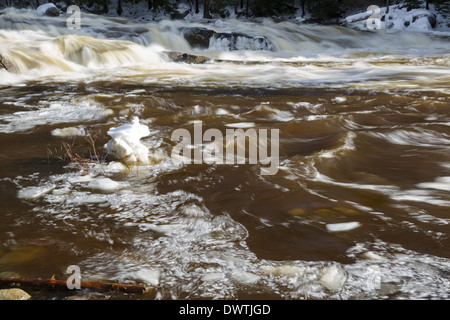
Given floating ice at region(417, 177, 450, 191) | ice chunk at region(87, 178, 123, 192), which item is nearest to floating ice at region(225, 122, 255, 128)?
ice chunk at region(87, 178, 123, 192)

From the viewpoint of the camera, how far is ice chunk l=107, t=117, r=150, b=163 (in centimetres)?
325

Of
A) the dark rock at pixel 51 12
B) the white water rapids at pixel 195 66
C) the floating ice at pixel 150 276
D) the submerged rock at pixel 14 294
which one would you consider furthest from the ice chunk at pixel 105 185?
the dark rock at pixel 51 12

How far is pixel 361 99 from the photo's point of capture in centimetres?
625

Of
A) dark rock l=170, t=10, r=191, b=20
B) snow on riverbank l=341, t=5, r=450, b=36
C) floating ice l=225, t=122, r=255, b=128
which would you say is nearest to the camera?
floating ice l=225, t=122, r=255, b=128

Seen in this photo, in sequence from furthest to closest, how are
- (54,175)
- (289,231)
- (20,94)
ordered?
(20,94) → (54,175) → (289,231)

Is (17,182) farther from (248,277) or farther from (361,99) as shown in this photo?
(361,99)

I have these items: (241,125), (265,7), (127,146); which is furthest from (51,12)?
(127,146)

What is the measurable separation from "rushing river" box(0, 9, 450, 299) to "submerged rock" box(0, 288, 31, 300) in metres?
0.07

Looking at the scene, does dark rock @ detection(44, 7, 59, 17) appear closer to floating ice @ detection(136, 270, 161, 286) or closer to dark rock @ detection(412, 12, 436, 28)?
dark rock @ detection(412, 12, 436, 28)

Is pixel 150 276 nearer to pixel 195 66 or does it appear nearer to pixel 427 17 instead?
pixel 195 66

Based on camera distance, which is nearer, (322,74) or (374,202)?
(374,202)
